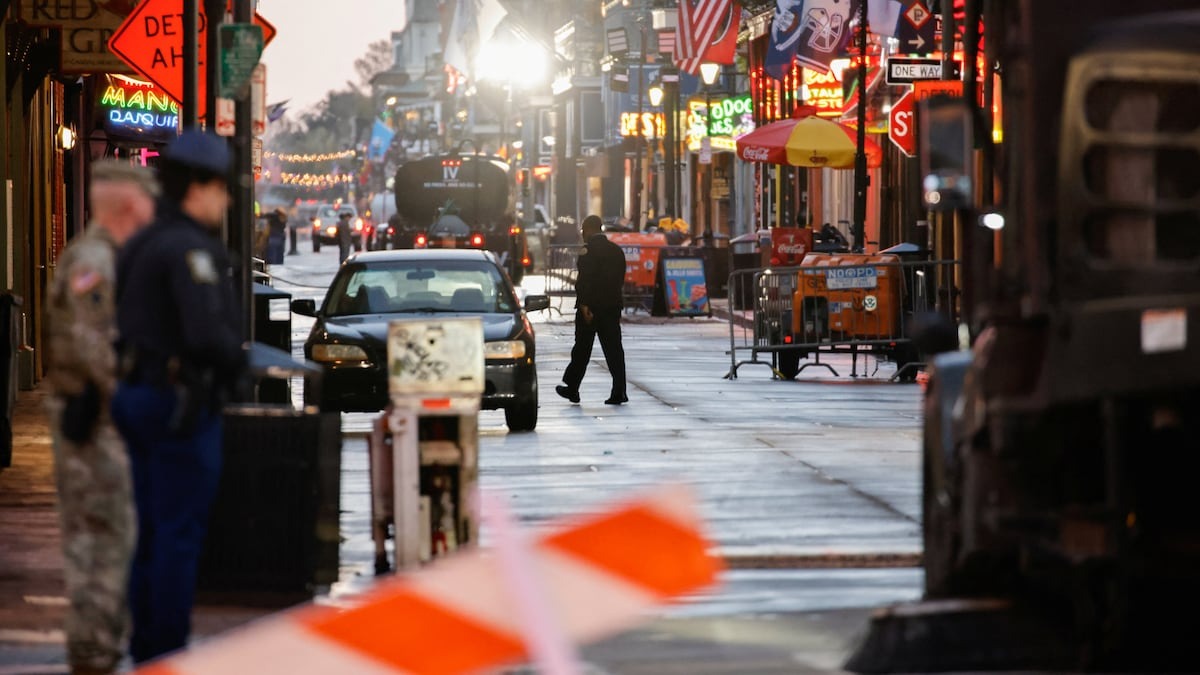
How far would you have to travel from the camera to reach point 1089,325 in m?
6.97

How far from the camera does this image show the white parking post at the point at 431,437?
34.9ft

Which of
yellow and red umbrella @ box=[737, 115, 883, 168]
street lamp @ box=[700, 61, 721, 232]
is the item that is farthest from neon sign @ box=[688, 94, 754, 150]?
yellow and red umbrella @ box=[737, 115, 883, 168]

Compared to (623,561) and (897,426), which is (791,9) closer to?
(897,426)

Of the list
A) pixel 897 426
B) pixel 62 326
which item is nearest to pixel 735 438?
pixel 897 426

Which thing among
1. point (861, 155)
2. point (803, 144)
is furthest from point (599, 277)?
point (803, 144)

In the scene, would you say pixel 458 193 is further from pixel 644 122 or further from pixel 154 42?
pixel 154 42

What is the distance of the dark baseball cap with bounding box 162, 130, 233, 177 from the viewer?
7.54 m

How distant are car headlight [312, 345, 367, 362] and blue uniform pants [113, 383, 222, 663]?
10778mm

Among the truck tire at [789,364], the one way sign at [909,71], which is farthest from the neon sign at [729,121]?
the truck tire at [789,364]

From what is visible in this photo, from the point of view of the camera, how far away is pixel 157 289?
24.7 ft

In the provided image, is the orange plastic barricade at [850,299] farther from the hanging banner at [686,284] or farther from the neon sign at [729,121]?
the neon sign at [729,121]

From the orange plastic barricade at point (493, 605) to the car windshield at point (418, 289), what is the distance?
1399 cm

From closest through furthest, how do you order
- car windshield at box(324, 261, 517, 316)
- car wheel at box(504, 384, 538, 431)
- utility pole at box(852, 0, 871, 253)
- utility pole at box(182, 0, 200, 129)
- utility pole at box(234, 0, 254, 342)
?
utility pole at box(234, 0, 254, 342)
utility pole at box(182, 0, 200, 129)
car wheel at box(504, 384, 538, 431)
car windshield at box(324, 261, 517, 316)
utility pole at box(852, 0, 871, 253)

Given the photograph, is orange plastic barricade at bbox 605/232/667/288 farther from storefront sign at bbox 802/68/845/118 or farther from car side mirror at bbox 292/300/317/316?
car side mirror at bbox 292/300/317/316
